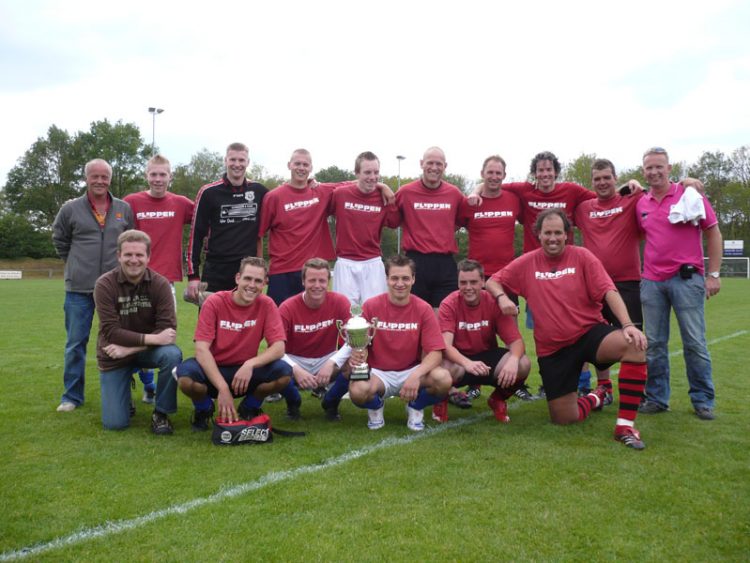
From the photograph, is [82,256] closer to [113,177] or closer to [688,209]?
[688,209]

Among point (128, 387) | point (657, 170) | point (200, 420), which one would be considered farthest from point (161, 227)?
point (657, 170)

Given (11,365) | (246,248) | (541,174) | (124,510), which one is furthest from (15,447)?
(541,174)

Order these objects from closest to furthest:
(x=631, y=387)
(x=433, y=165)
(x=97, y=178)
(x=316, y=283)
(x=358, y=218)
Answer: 1. (x=631, y=387)
2. (x=316, y=283)
3. (x=97, y=178)
4. (x=433, y=165)
5. (x=358, y=218)

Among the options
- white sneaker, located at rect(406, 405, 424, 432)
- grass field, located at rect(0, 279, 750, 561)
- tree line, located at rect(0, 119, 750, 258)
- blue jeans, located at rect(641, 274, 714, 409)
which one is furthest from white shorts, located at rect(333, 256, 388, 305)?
tree line, located at rect(0, 119, 750, 258)

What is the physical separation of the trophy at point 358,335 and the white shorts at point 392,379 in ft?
0.52

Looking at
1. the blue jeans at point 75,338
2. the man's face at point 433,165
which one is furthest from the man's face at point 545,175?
the blue jeans at point 75,338

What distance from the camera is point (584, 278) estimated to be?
498 cm

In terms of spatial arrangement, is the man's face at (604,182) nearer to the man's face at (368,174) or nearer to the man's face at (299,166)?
the man's face at (368,174)

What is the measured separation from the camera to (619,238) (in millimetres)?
5727

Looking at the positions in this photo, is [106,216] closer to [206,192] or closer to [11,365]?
[206,192]

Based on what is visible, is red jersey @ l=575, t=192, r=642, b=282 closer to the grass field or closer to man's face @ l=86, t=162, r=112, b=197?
the grass field

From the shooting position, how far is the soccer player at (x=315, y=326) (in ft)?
17.2

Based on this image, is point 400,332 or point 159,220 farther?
point 159,220

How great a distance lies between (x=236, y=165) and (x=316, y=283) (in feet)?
5.89
